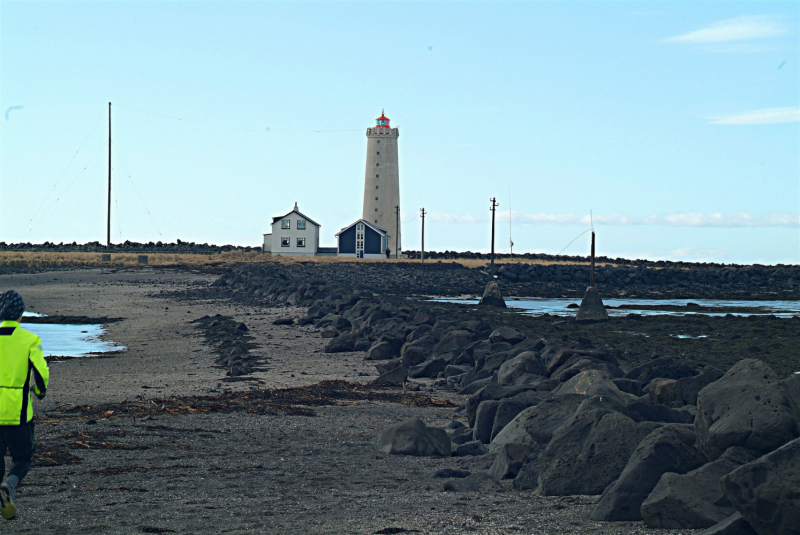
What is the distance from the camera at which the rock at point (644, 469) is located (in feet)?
17.6

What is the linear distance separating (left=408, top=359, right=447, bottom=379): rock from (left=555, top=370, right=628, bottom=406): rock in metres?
4.47

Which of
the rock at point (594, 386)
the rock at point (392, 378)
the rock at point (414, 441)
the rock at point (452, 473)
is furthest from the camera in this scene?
the rock at point (392, 378)

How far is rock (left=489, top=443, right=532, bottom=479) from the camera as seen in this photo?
22.1ft

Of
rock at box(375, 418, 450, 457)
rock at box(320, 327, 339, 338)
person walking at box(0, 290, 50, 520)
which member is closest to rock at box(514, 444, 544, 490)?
Answer: rock at box(375, 418, 450, 457)

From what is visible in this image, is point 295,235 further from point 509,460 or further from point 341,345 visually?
point 509,460

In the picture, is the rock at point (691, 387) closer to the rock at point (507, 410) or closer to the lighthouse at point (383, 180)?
the rock at point (507, 410)

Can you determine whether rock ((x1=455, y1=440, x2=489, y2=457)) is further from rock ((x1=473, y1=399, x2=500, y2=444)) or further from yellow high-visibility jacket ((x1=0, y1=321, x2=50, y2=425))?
yellow high-visibility jacket ((x1=0, y1=321, x2=50, y2=425))

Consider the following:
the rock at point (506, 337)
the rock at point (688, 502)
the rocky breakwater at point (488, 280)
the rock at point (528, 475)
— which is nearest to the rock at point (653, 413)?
the rock at point (528, 475)

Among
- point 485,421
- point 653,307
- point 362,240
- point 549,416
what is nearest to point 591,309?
point 653,307

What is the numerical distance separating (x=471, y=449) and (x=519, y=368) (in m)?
3.40

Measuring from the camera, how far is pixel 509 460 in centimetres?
676

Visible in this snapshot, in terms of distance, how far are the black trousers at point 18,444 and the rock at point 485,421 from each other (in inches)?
171

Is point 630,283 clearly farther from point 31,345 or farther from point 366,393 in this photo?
point 31,345

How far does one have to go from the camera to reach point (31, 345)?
5461mm
